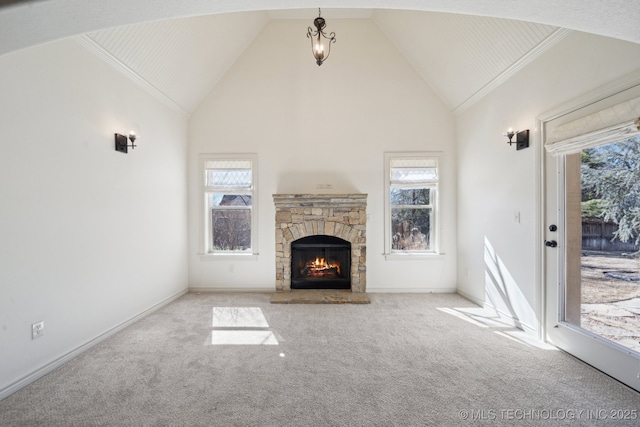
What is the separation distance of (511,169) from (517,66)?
Result: 113 centimetres

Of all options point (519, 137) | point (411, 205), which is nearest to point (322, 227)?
point (411, 205)

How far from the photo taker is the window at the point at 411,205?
184 inches

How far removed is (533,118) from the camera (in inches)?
117

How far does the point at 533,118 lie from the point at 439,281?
106 inches

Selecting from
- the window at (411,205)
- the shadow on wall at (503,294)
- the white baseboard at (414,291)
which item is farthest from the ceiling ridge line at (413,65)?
the white baseboard at (414,291)

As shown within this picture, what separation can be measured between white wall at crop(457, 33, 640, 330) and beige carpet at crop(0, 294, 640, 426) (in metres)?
0.64

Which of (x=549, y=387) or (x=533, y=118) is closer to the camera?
(x=549, y=387)

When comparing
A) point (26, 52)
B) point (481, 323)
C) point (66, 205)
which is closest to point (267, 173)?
point (66, 205)

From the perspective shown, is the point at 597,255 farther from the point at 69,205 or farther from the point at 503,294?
the point at 69,205

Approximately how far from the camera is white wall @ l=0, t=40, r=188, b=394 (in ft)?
6.91

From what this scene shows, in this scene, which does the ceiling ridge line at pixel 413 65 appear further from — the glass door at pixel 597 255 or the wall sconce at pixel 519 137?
the glass door at pixel 597 255

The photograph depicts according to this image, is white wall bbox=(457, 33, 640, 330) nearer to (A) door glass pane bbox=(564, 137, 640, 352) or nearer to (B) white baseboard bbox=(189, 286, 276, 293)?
(A) door glass pane bbox=(564, 137, 640, 352)

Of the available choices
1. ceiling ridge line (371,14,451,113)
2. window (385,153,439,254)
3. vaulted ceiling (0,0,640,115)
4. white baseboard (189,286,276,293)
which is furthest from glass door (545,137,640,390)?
white baseboard (189,286,276,293)

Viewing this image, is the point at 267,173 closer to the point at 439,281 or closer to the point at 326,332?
the point at 326,332
